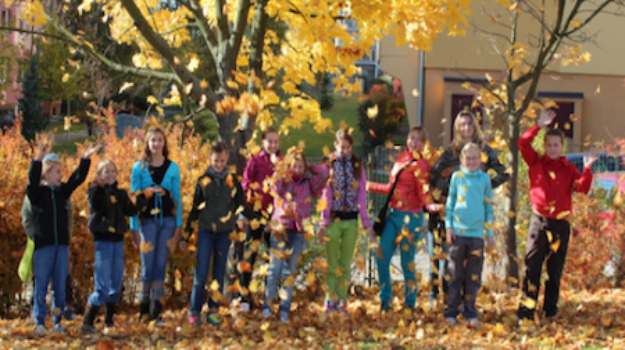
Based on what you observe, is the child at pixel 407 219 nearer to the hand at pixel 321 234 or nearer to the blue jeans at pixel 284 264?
the hand at pixel 321 234

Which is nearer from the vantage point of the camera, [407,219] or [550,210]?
[550,210]

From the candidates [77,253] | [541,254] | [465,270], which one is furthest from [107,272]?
[541,254]

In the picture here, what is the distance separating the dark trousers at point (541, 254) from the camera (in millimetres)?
4609

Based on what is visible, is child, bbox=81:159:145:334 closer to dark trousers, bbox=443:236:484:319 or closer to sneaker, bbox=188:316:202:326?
sneaker, bbox=188:316:202:326

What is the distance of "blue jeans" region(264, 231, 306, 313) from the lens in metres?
4.79

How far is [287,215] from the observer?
4.77m

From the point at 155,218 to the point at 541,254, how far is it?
332cm

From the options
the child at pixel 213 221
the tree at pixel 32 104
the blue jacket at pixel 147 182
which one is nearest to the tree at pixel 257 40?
the child at pixel 213 221

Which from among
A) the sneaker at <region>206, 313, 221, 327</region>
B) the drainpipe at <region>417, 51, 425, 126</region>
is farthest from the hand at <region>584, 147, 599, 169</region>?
the drainpipe at <region>417, 51, 425, 126</region>

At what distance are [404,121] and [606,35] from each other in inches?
525

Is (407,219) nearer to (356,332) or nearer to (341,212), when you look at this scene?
(341,212)

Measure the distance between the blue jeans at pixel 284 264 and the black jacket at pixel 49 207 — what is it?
1.74 meters

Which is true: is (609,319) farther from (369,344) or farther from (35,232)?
(35,232)

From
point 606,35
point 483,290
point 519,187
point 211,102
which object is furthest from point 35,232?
point 606,35
